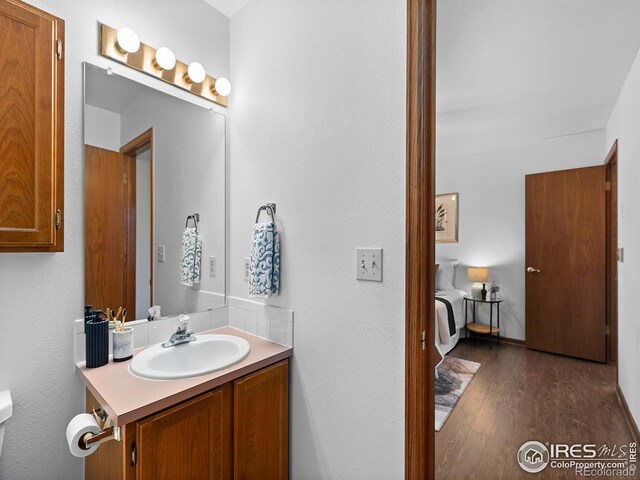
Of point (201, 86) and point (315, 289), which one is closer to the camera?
point (315, 289)

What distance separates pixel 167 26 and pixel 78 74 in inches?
19.9

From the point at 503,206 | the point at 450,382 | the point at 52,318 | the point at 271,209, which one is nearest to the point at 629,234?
the point at 450,382

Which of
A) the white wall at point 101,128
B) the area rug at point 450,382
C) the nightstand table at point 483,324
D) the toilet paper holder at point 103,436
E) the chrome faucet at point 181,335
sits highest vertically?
the white wall at point 101,128

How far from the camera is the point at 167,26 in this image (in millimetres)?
1503

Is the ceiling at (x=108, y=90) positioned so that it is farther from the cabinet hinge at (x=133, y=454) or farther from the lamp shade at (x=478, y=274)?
the lamp shade at (x=478, y=274)

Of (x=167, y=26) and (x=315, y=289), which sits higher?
(x=167, y=26)

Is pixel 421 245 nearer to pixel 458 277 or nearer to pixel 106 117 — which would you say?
pixel 106 117

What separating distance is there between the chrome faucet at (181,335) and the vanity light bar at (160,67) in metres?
1.10

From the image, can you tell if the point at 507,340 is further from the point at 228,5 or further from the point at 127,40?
the point at 127,40

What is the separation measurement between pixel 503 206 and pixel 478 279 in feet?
3.11

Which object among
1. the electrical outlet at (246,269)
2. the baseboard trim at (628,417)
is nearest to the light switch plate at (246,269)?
the electrical outlet at (246,269)

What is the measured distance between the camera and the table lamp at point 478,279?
3.97 meters

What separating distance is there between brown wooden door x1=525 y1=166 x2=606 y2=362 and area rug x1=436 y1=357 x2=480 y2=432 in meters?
A: 1.04

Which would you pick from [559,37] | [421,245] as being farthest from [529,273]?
[421,245]
